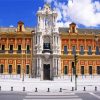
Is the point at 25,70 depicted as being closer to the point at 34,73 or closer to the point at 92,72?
the point at 34,73

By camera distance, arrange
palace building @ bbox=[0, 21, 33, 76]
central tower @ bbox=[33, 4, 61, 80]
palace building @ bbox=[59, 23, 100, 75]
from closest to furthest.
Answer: central tower @ bbox=[33, 4, 61, 80]
palace building @ bbox=[0, 21, 33, 76]
palace building @ bbox=[59, 23, 100, 75]

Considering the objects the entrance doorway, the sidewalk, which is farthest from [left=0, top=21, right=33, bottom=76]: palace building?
the sidewalk

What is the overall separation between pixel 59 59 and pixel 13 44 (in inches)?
385

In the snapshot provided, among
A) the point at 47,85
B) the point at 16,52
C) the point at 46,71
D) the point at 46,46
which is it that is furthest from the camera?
the point at 16,52

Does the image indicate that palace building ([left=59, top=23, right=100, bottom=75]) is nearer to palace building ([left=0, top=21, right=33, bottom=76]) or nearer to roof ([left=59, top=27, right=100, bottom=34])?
roof ([left=59, top=27, right=100, bottom=34])

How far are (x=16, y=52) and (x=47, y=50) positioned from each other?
6.31m

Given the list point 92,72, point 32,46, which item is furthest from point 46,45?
point 92,72

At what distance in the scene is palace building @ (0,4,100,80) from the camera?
5966 cm

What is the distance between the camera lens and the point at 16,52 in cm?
6075

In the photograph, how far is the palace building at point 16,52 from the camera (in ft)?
198

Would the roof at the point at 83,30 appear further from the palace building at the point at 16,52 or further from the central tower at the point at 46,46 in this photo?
the palace building at the point at 16,52

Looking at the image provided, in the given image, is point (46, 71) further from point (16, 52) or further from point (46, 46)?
point (16, 52)

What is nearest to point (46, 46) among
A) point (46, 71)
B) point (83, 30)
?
point (46, 71)

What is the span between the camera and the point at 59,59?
60094 mm
